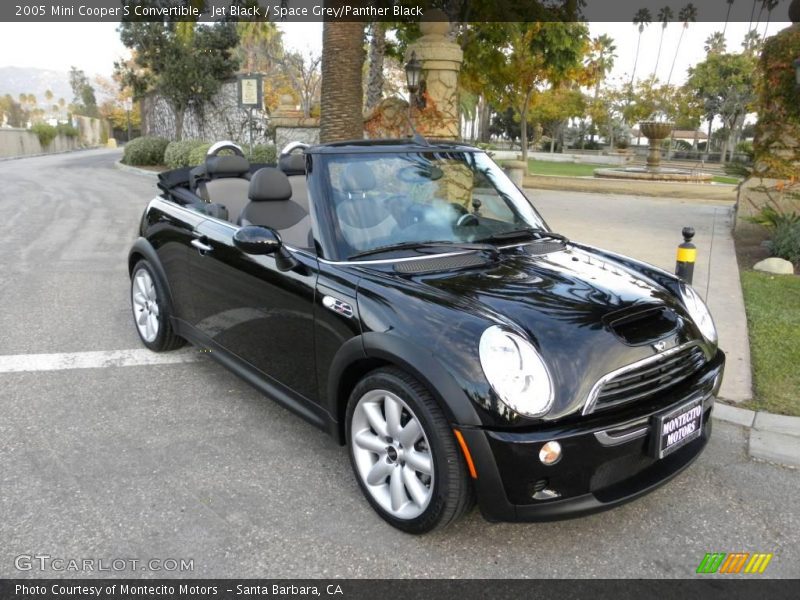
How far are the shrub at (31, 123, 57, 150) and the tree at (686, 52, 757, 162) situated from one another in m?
47.1

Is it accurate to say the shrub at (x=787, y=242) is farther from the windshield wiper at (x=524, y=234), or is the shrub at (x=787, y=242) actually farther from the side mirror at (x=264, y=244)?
the side mirror at (x=264, y=244)

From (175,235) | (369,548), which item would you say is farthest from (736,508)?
(175,235)

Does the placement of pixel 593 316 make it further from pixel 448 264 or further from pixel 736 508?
pixel 736 508

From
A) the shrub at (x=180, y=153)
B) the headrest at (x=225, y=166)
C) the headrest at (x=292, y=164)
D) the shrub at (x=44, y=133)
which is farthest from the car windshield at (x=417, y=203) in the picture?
the shrub at (x=44, y=133)

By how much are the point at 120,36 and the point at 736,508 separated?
2640 centimetres

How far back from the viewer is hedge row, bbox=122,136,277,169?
59.5ft

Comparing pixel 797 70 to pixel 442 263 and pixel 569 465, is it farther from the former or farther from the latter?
pixel 569 465

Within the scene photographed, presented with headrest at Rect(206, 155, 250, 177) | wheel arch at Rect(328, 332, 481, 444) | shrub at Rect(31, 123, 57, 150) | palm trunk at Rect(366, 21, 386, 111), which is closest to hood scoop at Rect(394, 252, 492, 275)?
wheel arch at Rect(328, 332, 481, 444)

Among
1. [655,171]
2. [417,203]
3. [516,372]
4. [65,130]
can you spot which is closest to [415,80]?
[417,203]

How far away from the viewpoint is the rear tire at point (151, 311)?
4.67 meters

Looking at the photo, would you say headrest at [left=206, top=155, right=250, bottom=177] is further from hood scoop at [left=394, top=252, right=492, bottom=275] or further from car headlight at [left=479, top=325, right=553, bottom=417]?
car headlight at [left=479, top=325, right=553, bottom=417]

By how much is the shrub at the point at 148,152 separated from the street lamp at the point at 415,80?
50.4 ft

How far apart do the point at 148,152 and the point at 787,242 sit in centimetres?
2116

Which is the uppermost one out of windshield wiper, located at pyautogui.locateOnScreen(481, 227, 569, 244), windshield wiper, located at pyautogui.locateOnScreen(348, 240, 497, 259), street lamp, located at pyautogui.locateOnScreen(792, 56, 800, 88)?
street lamp, located at pyautogui.locateOnScreen(792, 56, 800, 88)
